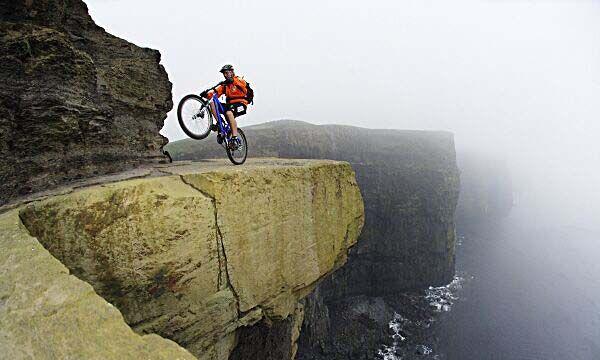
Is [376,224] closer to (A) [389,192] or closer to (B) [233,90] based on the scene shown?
(A) [389,192]

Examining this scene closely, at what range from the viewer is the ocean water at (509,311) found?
40.1m

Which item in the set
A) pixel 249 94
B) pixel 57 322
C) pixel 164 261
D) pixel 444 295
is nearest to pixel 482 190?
pixel 444 295

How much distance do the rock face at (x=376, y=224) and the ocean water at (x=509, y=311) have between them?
4.91m

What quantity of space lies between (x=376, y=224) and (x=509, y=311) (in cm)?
2739

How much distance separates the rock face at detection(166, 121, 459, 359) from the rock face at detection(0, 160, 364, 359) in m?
33.1

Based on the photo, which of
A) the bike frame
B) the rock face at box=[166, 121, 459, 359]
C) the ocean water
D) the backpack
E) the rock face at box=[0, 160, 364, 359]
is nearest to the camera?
the rock face at box=[0, 160, 364, 359]

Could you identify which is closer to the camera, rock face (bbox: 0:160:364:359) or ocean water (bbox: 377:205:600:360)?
Answer: rock face (bbox: 0:160:364:359)

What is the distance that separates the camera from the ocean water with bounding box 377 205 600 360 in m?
40.1

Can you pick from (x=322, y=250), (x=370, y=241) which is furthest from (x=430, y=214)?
(x=322, y=250)

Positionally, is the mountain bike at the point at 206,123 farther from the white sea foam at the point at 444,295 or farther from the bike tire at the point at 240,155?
the white sea foam at the point at 444,295

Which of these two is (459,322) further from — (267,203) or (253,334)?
(267,203)

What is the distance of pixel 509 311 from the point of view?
4922cm

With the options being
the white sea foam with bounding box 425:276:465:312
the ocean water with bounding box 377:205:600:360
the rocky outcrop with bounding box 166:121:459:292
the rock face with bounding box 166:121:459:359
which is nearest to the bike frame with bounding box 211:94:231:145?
the rock face with bounding box 166:121:459:359

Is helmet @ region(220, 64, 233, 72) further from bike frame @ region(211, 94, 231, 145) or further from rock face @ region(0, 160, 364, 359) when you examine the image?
rock face @ region(0, 160, 364, 359)
